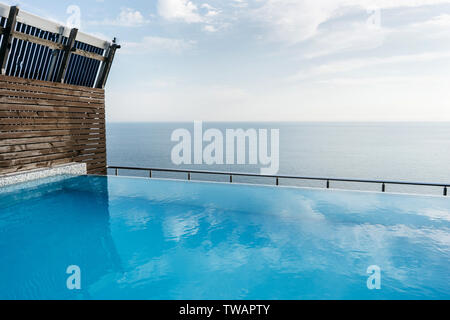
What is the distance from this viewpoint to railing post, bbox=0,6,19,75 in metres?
8.99

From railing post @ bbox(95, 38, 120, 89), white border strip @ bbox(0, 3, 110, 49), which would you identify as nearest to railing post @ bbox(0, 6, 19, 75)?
white border strip @ bbox(0, 3, 110, 49)

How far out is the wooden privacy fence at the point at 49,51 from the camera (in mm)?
9332

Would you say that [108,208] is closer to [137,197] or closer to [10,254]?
[137,197]

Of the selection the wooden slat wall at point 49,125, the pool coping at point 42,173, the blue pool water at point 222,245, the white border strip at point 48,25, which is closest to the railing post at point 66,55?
the white border strip at point 48,25

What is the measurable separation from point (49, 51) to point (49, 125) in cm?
Answer: 284

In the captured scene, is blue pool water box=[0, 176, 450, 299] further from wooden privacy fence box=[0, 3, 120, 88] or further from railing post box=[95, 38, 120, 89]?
railing post box=[95, 38, 120, 89]

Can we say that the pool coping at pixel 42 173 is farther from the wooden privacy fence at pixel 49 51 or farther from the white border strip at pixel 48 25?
the white border strip at pixel 48 25

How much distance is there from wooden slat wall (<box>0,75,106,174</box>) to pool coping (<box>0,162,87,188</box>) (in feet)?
0.69

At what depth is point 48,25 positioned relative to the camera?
34.1 feet

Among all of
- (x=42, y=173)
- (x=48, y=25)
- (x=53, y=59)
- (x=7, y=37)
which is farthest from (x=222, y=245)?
(x=48, y=25)

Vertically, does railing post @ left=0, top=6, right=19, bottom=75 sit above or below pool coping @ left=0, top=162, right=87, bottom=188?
above

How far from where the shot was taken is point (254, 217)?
23.9 ft

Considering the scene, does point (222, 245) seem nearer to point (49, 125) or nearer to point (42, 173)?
point (42, 173)
